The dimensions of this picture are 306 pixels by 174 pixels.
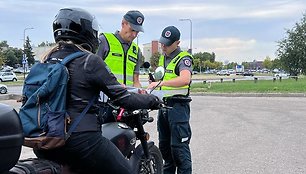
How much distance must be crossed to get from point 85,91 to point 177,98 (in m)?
2.27

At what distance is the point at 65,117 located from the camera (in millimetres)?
2615

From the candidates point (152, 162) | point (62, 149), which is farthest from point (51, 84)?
point (152, 162)

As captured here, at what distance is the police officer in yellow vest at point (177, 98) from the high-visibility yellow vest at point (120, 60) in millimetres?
413

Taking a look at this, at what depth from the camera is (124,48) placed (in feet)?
16.8

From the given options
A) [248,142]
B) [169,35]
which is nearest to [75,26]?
[169,35]

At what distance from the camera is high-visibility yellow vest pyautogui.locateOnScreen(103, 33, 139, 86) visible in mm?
5016

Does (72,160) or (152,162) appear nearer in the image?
(72,160)

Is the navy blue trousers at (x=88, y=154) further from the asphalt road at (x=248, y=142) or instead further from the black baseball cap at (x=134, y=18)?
the asphalt road at (x=248, y=142)

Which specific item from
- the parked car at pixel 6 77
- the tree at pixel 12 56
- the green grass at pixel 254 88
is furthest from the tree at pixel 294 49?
the tree at pixel 12 56

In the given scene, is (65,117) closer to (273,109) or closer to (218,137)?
(218,137)

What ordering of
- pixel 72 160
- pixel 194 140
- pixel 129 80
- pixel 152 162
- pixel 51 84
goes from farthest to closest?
pixel 194 140 → pixel 129 80 → pixel 152 162 → pixel 72 160 → pixel 51 84

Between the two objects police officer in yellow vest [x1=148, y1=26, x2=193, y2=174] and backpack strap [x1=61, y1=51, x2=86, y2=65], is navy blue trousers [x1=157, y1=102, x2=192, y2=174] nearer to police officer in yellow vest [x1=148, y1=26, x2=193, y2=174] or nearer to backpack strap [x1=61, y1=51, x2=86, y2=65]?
police officer in yellow vest [x1=148, y1=26, x2=193, y2=174]

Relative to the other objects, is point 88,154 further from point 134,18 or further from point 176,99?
point 134,18

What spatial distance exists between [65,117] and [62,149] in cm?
23
